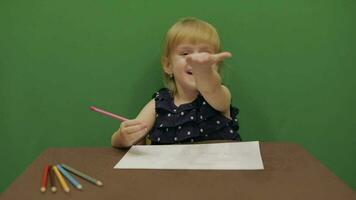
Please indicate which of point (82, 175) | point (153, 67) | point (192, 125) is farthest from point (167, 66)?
point (82, 175)

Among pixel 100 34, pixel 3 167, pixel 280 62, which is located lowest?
pixel 3 167

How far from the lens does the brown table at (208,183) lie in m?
0.56

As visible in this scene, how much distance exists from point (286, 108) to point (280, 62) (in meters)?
0.13

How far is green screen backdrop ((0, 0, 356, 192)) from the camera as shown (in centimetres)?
103

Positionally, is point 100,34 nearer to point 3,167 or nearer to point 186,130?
point 186,130

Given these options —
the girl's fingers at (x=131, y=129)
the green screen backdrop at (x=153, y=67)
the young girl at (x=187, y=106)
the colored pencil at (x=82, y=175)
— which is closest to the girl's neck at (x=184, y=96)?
the young girl at (x=187, y=106)

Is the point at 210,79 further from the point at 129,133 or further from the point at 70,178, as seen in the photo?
the point at 70,178

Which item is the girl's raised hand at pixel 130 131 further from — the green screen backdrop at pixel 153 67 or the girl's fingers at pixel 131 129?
the green screen backdrop at pixel 153 67

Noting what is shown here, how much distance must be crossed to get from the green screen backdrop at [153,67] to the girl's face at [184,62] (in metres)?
0.12

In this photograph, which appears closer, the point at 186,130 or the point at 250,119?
the point at 186,130

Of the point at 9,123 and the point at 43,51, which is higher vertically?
the point at 43,51

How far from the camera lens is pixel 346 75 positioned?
1045 millimetres

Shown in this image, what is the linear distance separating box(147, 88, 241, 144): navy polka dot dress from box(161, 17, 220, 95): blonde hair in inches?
5.3

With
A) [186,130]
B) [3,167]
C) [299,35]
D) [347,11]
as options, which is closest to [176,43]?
[186,130]
